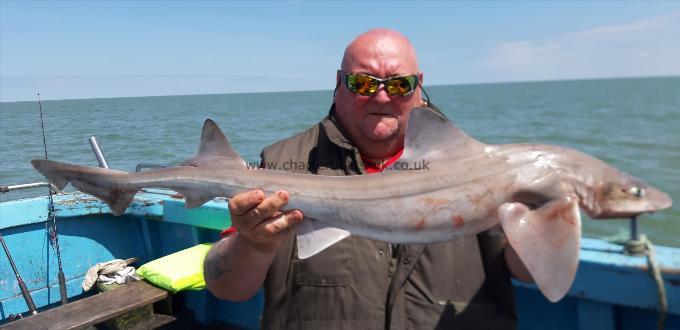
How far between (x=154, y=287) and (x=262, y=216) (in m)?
2.74

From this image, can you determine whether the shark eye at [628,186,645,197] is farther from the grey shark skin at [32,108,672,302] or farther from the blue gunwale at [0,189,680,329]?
the blue gunwale at [0,189,680,329]

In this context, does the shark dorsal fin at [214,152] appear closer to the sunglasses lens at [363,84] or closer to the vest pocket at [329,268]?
the vest pocket at [329,268]

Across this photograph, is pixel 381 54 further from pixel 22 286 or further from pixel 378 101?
pixel 22 286

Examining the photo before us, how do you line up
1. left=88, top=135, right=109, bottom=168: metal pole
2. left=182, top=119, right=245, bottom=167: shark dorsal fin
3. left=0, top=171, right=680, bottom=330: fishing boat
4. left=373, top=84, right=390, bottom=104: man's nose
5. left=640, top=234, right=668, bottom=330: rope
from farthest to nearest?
left=88, top=135, right=109, bottom=168: metal pole < left=373, top=84, right=390, bottom=104: man's nose < left=0, top=171, right=680, bottom=330: fishing boat < left=640, top=234, right=668, bottom=330: rope < left=182, top=119, right=245, bottom=167: shark dorsal fin

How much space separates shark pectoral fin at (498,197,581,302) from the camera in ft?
6.29

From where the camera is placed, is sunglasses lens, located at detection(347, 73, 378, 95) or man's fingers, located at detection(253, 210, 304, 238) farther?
sunglasses lens, located at detection(347, 73, 378, 95)

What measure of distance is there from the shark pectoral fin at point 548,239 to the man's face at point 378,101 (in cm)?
118

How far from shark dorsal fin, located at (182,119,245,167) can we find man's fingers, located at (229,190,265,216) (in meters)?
0.26

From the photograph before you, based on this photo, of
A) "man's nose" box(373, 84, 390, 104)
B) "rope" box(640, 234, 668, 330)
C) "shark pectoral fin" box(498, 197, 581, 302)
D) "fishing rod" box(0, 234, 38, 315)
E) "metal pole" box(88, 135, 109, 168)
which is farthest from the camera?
"metal pole" box(88, 135, 109, 168)

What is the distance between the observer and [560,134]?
32656mm

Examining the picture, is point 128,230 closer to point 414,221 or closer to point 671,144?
point 414,221

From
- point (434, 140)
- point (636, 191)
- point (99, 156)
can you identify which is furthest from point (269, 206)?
point (99, 156)

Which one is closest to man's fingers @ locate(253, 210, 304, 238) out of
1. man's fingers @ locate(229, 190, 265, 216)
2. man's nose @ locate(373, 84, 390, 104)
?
man's fingers @ locate(229, 190, 265, 216)

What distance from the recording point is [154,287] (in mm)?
4531
